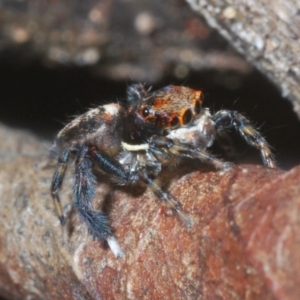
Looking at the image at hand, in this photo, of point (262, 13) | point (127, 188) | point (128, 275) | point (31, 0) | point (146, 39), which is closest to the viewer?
point (128, 275)

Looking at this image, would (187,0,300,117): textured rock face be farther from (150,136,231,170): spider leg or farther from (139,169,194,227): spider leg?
(139,169,194,227): spider leg

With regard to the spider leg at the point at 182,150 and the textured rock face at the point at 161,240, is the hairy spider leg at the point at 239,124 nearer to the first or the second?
the spider leg at the point at 182,150

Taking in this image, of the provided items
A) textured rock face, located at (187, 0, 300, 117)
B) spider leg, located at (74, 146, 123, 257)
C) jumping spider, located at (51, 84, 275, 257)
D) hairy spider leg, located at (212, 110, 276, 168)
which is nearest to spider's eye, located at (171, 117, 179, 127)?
jumping spider, located at (51, 84, 275, 257)

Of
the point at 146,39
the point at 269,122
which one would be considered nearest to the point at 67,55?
the point at 146,39

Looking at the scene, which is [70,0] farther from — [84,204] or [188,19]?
[84,204]

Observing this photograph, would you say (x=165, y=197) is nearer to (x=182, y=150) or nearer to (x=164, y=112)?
(x=182, y=150)
